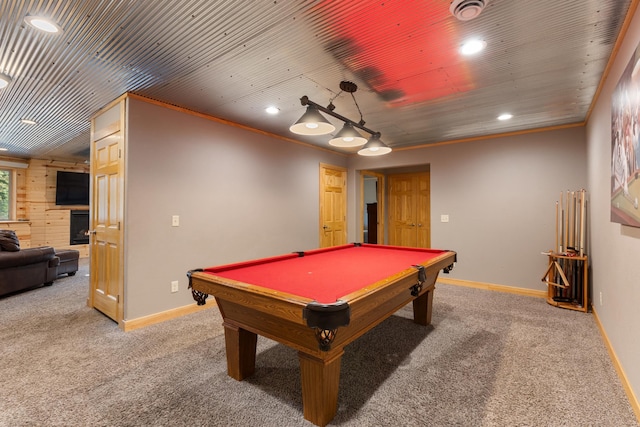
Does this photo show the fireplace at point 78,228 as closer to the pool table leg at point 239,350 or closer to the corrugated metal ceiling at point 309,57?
the corrugated metal ceiling at point 309,57

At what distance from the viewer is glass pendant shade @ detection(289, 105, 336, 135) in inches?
85.4

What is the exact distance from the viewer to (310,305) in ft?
4.52

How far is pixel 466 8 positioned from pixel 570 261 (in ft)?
11.3

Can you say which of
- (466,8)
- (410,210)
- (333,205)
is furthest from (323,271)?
(410,210)

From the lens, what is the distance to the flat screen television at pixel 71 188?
688cm

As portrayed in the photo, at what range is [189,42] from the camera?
Result: 2084mm

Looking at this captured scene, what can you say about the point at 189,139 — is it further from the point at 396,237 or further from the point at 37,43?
the point at 396,237

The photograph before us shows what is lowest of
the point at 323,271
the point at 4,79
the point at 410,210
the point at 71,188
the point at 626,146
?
the point at 323,271

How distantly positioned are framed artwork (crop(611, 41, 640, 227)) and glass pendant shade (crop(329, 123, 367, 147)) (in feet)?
5.25

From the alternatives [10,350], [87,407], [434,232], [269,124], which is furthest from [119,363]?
[434,232]

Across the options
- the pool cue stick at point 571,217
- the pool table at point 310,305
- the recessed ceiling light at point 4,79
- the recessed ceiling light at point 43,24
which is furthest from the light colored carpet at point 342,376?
the recessed ceiling light at point 43,24

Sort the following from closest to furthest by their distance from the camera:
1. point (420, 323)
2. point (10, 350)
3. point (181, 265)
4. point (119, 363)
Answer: point (119, 363), point (10, 350), point (420, 323), point (181, 265)

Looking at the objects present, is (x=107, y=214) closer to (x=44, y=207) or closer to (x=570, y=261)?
(x=44, y=207)

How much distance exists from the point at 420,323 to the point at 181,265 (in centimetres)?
265
